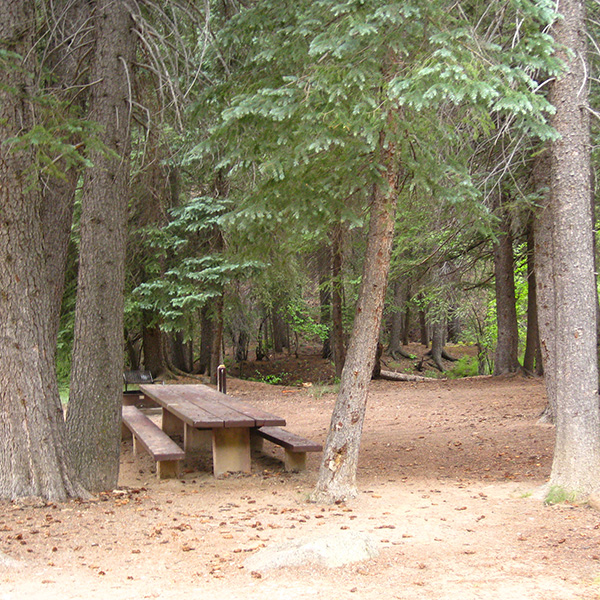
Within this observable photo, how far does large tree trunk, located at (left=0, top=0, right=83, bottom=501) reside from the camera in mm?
5789

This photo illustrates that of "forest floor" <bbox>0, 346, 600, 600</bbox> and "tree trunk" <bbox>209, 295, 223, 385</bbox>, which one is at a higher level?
"tree trunk" <bbox>209, 295, 223, 385</bbox>

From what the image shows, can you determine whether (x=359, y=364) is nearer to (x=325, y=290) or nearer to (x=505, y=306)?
(x=505, y=306)

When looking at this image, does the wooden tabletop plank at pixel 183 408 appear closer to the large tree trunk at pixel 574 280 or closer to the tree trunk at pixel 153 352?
the large tree trunk at pixel 574 280

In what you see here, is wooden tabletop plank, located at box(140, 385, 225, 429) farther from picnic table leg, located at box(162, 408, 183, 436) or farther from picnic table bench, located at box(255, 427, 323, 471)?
picnic table bench, located at box(255, 427, 323, 471)

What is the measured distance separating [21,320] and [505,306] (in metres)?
12.0

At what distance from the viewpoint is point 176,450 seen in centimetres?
732

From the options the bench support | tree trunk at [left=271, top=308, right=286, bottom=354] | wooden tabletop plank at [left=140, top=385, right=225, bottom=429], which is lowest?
the bench support

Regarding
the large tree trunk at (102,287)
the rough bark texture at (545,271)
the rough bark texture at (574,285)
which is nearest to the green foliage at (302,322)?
the rough bark texture at (545,271)

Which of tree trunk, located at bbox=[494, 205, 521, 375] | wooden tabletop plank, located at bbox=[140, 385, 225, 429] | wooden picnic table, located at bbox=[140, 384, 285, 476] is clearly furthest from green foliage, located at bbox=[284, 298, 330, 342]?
wooden picnic table, located at bbox=[140, 384, 285, 476]

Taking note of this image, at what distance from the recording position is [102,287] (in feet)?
21.8

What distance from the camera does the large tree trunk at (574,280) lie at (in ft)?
19.3

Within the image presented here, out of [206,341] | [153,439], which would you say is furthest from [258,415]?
[206,341]

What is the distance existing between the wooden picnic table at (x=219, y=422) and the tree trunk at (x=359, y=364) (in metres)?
0.85

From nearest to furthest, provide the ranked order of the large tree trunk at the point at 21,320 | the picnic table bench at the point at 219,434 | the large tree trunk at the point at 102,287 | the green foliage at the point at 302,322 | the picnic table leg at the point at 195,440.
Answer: the large tree trunk at the point at 21,320 < the large tree trunk at the point at 102,287 < the picnic table bench at the point at 219,434 < the picnic table leg at the point at 195,440 < the green foliage at the point at 302,322
